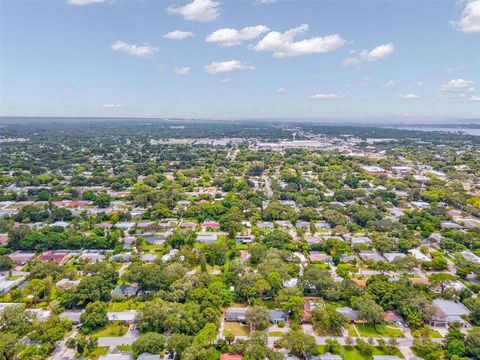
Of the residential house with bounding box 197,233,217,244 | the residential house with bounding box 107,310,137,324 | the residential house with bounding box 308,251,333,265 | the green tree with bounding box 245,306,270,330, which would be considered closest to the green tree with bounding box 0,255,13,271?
the residential house with bounding box 107,310,137,324

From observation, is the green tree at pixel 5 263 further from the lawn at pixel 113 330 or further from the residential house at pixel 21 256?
the lawn at pixel 113 330

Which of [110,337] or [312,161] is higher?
[312,161]

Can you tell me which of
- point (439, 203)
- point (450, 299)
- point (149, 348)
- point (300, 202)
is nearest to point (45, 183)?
point (300, 202)

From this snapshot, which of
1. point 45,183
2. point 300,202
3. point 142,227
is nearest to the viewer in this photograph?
point 142,227

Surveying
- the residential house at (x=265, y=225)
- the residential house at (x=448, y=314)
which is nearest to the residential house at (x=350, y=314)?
the residential house at (x=448, y=314)

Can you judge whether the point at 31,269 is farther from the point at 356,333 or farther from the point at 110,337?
the point at 356,333

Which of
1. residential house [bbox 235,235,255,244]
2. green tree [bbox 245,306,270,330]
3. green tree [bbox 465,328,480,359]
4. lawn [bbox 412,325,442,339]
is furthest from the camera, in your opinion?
→ residential house [bbox 235,235,255,244]

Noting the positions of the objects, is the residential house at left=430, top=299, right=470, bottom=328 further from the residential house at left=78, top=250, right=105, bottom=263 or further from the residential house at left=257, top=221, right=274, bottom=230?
the residential house at left=78, top=250, right=105, bottom=263
